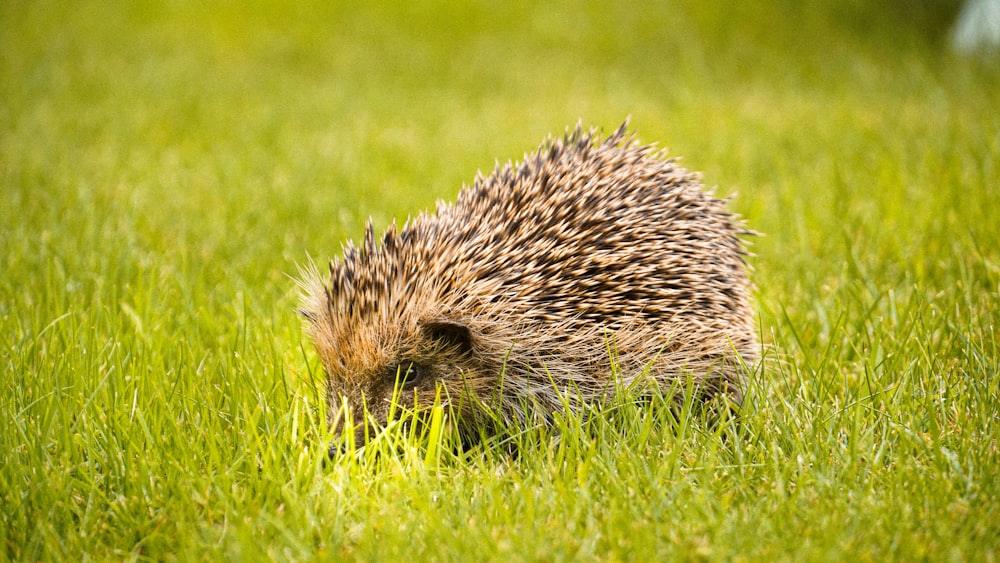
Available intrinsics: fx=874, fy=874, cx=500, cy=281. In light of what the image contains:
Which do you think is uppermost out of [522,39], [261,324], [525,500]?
[522,39]

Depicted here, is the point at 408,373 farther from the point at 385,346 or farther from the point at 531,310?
the point at 531,310

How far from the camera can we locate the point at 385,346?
3.78 meters

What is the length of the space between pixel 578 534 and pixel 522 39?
40.3 feet

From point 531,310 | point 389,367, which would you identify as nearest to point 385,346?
point 389,367

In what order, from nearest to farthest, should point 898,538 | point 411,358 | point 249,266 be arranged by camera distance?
point 898,538 < point 411,358 < point 249,266

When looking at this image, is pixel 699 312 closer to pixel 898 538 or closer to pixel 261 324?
pixel 898 538

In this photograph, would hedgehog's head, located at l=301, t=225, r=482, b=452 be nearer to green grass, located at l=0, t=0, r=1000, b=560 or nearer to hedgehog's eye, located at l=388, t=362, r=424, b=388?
hedgehog's eye, located at l=388, t=362, r=424, b=388

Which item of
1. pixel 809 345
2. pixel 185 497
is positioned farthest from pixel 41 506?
pixel 809 345

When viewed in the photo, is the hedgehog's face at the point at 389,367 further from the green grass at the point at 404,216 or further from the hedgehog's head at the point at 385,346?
the green grass at the point at 404,216

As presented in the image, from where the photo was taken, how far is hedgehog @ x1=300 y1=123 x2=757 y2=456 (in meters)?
3.80

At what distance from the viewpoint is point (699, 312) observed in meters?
4.14

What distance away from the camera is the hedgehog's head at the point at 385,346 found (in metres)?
3.77

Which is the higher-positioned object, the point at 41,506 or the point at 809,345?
the point at 809,345

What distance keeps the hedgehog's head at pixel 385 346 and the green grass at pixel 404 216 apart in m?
0.20
